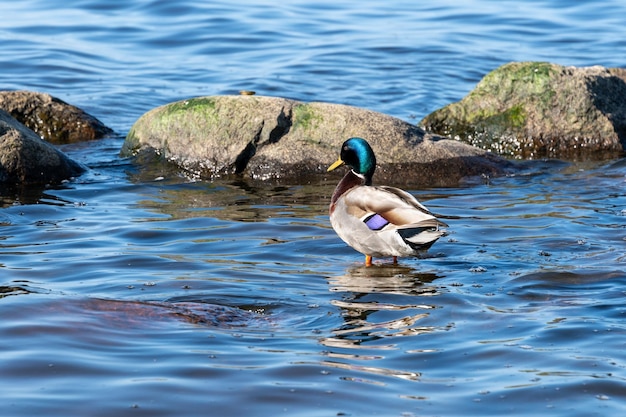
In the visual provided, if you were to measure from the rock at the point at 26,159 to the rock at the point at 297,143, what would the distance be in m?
1.14

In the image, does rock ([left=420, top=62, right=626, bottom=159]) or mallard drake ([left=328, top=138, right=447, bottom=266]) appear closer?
mallard drake ([left=328, top=138, right=447, bottom=266])

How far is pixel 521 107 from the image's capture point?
38.7 feet

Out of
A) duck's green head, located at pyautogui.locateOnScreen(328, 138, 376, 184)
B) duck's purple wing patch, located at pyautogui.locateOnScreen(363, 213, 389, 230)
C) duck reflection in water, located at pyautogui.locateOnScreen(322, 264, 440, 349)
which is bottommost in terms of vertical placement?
duck reflection in water, located at pyautogui.locateOnScreen(322, 264, 440, 349)

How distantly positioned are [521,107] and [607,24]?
8.52m

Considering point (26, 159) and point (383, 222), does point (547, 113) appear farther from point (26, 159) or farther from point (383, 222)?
point (26, 159)

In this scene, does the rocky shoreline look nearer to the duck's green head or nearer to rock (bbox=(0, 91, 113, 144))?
rock (bbox=(0, 91, 113, 144))

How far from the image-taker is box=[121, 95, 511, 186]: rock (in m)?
10.4

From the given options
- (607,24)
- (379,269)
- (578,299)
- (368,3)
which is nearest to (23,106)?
(379,269)

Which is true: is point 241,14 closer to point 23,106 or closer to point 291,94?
point 291,94

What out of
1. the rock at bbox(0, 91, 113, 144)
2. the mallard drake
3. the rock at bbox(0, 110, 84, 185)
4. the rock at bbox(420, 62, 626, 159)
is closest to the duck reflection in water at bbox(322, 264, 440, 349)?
the mallard drake

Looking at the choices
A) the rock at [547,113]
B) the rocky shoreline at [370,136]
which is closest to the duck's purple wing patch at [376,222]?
the rocky shoreline at [370,136]

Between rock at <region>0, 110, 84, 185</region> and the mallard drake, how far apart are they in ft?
11.5

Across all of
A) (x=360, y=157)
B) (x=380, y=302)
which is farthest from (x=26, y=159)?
(x=380, y=302)

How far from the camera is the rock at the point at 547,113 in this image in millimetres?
11602
